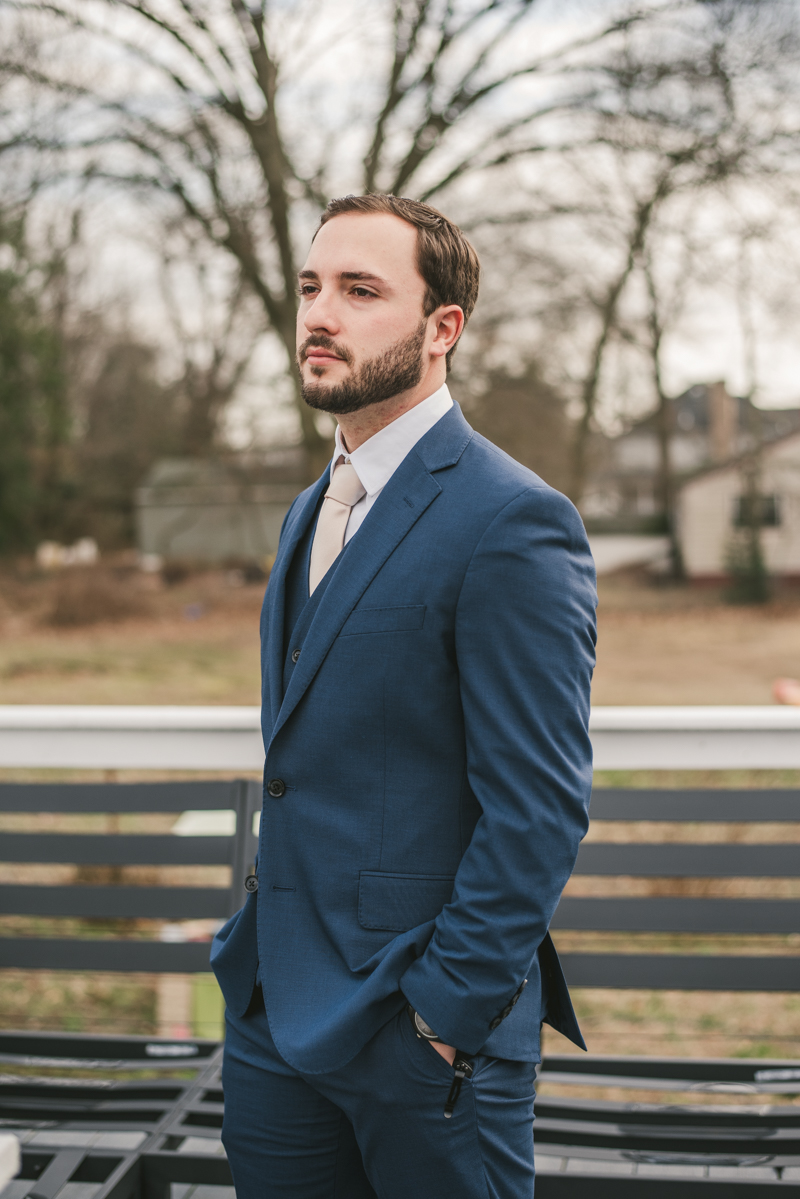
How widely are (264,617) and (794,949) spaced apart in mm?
2279

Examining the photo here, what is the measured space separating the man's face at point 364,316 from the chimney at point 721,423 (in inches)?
579

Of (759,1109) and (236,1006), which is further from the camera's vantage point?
(759,1109)

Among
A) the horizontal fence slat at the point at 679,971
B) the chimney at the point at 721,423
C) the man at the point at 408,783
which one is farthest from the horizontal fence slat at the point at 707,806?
the chimney at the point at 721,423

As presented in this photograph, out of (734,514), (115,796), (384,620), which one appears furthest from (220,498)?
(734,514)

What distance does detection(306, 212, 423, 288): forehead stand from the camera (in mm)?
1455

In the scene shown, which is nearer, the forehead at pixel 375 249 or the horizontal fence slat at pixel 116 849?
the forehead at pixel 375 249

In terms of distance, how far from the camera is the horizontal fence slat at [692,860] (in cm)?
241

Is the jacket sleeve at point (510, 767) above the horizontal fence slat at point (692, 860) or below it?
Result: above

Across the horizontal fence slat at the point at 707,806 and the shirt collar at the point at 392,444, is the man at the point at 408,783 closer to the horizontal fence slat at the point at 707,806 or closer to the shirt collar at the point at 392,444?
the shirt collar at the point at 392,444

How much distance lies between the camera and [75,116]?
19.4 ft

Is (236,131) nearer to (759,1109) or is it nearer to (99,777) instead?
(99,777)

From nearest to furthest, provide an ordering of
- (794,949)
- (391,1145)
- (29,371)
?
(391,1145) < (794,949) < (29,371)

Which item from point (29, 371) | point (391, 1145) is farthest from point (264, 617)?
point (29, 371)

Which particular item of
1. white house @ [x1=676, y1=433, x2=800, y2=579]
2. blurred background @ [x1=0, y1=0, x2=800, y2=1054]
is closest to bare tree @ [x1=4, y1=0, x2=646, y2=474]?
blurred background @ [x1=0, y1=0, x2=800, y2=1054]
